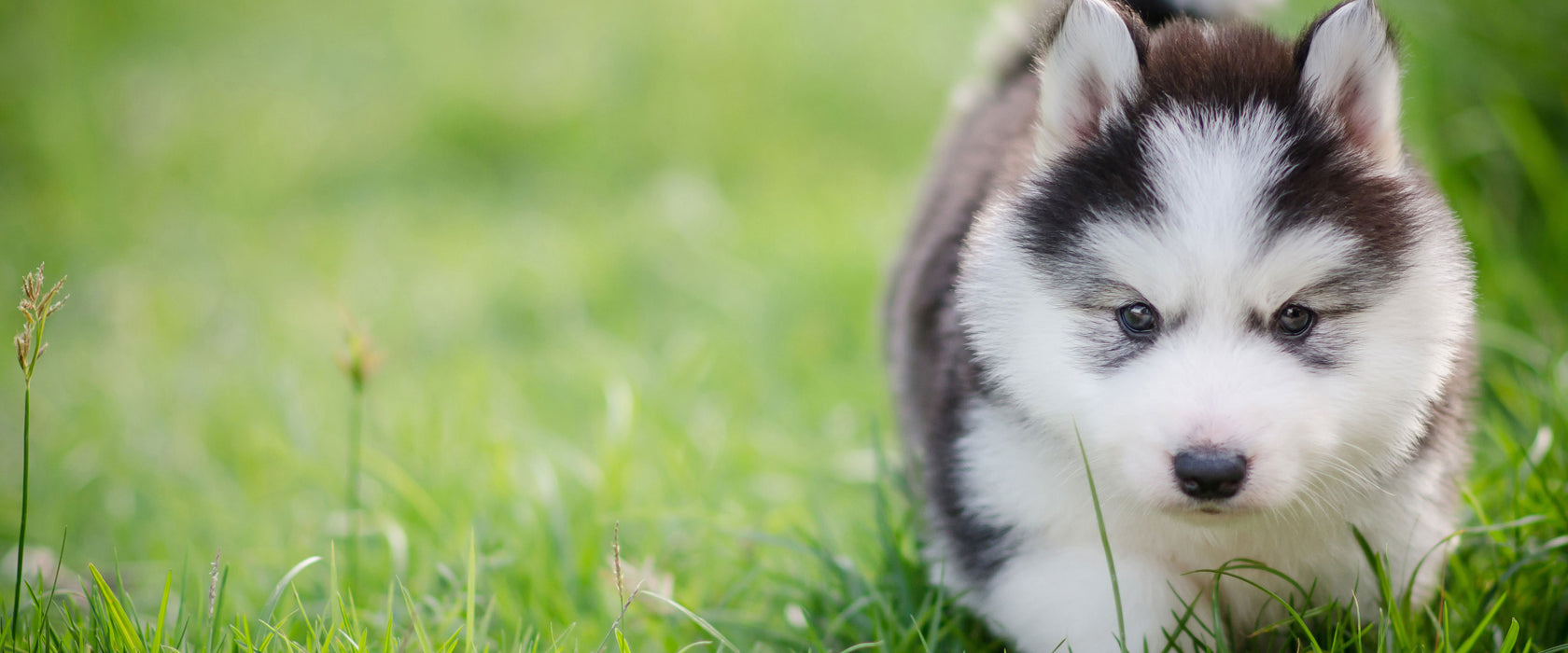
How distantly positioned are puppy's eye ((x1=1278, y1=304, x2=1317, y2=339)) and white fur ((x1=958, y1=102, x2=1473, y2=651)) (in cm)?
3

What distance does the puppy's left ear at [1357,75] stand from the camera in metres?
1.95

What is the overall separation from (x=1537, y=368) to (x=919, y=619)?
7.75 feet

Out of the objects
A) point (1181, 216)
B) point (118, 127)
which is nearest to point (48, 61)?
point (118, 127)

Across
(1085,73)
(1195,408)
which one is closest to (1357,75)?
(1085,73)

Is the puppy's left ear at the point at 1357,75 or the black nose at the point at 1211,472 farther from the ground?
the puppy's left ear at the point at 1357,75

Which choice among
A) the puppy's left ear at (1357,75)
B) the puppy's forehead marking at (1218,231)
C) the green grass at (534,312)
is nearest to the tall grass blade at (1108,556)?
the puppy's forehead marking at (1218,231)

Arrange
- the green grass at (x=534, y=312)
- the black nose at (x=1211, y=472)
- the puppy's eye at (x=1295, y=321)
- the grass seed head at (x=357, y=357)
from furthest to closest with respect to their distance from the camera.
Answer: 1. the green grass at (x=534, y=312)
2. the grass seed head at (x=357, y=357)
3. the puppy's eye at (x=1295, y=321)
4. the black nose at (x=1211, y=472)

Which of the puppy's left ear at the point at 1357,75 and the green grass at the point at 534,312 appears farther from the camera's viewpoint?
the green grass at the point at 534,312

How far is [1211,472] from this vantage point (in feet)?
5.68

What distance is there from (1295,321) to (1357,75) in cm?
50

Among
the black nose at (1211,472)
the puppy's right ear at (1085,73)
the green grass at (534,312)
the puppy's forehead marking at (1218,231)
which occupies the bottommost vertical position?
the green grass at (534,312)

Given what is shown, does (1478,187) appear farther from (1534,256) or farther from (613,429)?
(613,429)

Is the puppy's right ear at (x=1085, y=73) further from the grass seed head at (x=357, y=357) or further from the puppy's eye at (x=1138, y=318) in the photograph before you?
the grass seed head at (x=357, y=357)

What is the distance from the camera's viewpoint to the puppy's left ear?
1.95 meters
